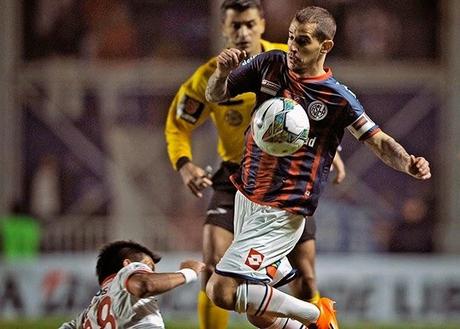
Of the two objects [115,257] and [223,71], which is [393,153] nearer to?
[223,71]

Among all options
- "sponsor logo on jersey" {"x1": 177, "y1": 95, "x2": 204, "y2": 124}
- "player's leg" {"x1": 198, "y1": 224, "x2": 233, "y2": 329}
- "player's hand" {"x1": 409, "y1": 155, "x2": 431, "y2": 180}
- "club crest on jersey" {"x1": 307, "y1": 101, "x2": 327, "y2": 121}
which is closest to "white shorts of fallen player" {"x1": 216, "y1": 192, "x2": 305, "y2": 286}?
"club crest on jersey" {"x1": 307, "y1": 101, "x2": 327, "y2": 121}

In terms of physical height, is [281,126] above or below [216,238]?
above

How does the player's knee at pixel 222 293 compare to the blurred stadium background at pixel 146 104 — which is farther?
the blurred stadium background at pixel 146 104

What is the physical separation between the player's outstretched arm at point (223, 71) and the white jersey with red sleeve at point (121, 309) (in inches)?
44.0

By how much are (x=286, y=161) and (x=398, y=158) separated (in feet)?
2.05

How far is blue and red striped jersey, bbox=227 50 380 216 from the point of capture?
6.40 metres

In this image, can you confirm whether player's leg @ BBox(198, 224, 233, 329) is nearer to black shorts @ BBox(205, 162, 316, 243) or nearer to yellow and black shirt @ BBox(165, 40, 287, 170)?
black shorts @ BBox(205, 162, 316, 243)

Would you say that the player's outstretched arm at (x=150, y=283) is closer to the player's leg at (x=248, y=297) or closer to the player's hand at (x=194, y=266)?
the player's hand at (x=194, y=266)

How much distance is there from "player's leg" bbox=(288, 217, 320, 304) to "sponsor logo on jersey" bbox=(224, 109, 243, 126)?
2.67ft

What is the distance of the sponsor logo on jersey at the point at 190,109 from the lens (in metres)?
7.74

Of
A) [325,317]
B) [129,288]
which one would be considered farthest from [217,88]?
[325,317]

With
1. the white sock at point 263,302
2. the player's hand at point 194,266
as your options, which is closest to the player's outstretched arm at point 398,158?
the white sock at point 263,302

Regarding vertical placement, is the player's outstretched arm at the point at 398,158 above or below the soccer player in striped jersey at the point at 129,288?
above

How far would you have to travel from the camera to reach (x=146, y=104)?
18.5 m
